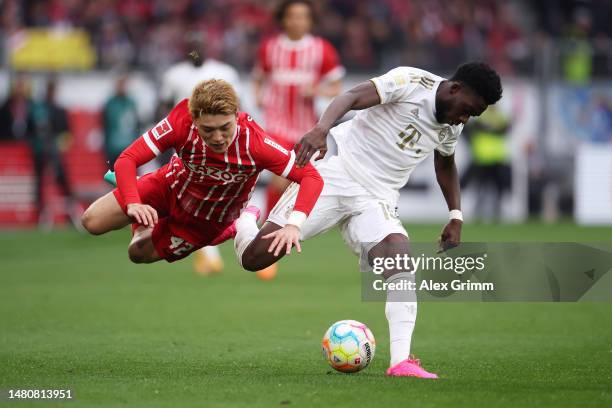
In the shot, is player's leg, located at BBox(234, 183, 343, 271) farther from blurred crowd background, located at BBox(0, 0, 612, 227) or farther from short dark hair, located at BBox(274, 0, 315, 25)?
blurred crowd background, located at BBox(0, 0, 612, 227)

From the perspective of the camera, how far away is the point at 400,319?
6.66 metres

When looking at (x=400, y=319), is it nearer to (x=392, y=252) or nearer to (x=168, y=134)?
(x=392, y=252)

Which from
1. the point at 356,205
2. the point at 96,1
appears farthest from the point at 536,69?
the point at 356,205

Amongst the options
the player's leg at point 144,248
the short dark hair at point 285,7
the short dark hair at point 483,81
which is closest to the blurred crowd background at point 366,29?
the short dark hair at point 285,7

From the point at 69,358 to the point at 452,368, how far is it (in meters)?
2.59

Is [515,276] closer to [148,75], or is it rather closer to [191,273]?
[191,273]

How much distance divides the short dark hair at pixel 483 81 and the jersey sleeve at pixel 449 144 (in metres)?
0.46

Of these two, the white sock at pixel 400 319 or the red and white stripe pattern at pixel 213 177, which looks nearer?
the white sock at pixel 400 319

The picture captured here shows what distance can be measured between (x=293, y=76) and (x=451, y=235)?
560 cm

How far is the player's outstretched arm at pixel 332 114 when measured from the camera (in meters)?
6.46

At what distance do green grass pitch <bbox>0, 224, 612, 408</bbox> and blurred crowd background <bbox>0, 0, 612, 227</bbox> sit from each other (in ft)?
20.3

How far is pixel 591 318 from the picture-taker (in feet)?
31.6

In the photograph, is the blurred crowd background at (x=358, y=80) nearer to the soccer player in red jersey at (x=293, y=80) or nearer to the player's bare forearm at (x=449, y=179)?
the soccer player in red jersey at (x=293, y=80)

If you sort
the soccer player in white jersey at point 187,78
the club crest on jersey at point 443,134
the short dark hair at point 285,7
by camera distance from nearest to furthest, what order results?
the club crest on jersey at point 443,134 → the short dark hair at point 285,7 → the soccer player in white jersey at point 187,78
